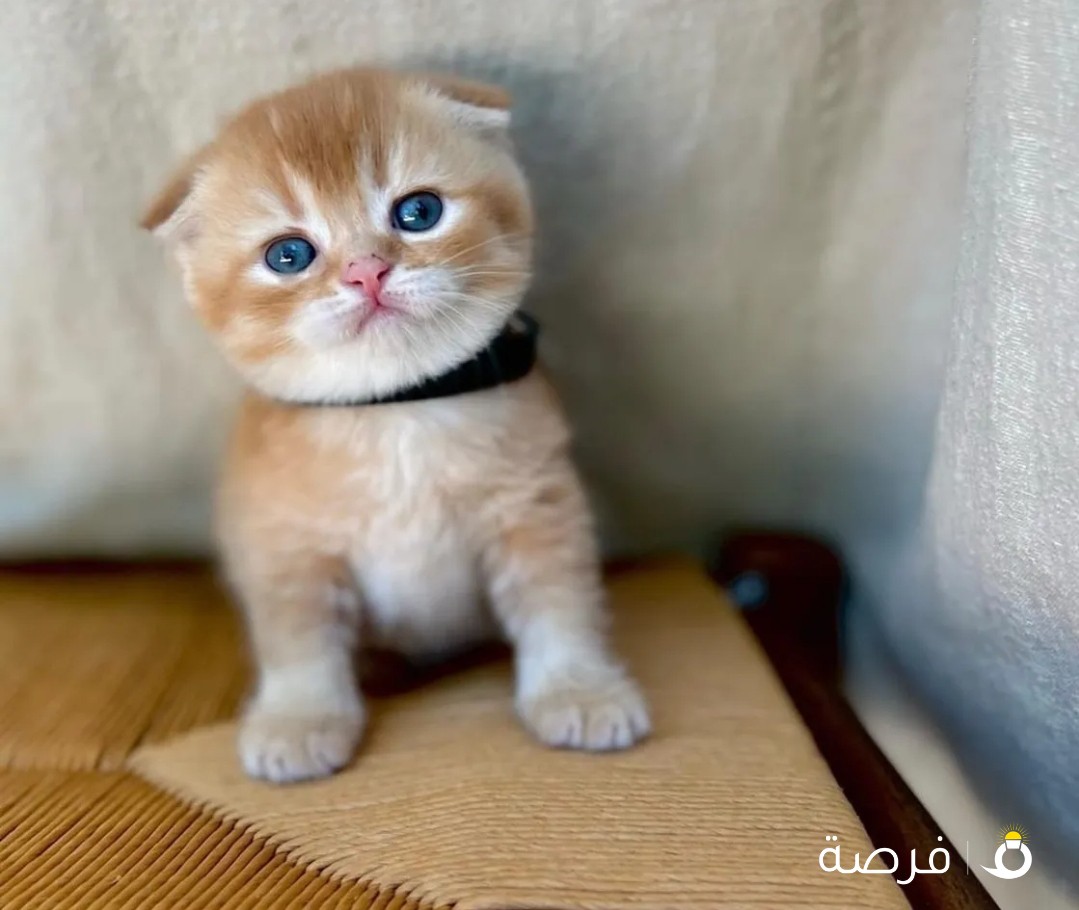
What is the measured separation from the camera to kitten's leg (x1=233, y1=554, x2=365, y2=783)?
759 millimetres

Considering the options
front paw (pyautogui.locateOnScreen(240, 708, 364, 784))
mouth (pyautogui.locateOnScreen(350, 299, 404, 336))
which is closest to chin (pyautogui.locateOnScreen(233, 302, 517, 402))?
mouth (pyautogui.locateOnScreen(350, 299, 404, 336))

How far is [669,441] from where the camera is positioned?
1144 mm

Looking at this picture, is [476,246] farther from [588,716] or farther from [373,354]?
[588,716]

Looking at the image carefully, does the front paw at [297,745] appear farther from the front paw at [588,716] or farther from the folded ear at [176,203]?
the folded ear at [176,203]

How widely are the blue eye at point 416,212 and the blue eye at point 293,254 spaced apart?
2.7 inches

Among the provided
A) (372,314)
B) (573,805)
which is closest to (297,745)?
(573,805)

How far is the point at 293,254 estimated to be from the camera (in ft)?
2.65

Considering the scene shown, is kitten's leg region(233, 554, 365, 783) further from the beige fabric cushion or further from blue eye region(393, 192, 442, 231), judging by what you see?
blue eye region(393, 192, 442, 231)

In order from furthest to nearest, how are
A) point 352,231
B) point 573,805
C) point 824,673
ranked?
point 824,673
point 352,231
point 573,805

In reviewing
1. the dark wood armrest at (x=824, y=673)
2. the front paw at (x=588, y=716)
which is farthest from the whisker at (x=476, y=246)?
the dark wood armrest at (x=824, y=673)

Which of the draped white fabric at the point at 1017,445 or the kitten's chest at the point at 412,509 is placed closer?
the draped white fabric at the point at 1017,445

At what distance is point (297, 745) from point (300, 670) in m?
0.10

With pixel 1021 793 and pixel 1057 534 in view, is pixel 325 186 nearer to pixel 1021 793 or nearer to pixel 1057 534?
pixel 1057 534

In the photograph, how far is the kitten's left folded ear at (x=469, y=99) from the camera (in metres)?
0.84
